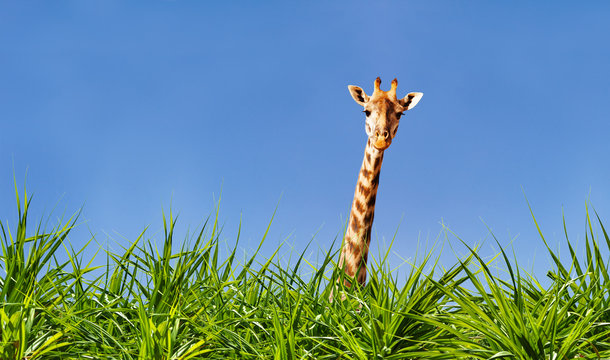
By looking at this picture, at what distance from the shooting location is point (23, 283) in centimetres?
543

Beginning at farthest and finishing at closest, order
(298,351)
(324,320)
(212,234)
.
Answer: (212,234)
(324,320)
(298,351)

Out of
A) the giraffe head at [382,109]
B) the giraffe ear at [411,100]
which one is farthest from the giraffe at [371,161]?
the giraffe ear at [411,100]

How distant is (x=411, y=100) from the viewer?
10.7 m

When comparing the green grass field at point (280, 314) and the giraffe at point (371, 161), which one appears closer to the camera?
the green grass field at point (280, 314)

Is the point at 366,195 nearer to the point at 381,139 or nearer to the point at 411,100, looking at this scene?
the point at 381,139

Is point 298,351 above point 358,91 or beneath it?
beneath

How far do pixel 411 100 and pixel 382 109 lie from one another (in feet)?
3.04

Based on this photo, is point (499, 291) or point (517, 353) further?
point (499, 291)

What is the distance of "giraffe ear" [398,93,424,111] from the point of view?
10586 millimetres

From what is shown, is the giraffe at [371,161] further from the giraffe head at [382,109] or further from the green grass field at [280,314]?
the green grass field at [280,314]

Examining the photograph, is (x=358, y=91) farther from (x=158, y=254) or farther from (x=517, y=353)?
(x=517, y=353)

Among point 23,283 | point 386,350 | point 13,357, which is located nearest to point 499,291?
point 386,350

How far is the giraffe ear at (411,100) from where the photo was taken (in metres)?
10.6

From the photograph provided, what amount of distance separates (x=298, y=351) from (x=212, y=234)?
184 centimetres
